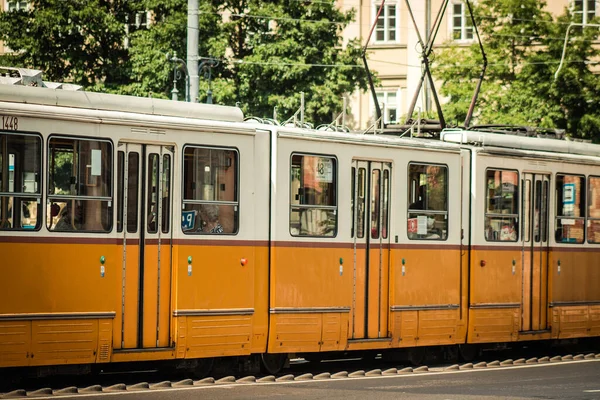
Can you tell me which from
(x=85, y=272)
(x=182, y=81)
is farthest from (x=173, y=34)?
(x=85, y=272)

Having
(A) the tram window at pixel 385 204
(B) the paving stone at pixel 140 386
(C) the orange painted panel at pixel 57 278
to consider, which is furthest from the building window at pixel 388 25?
(B) the paving stone at pixel 140 386

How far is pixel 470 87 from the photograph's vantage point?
3962cm

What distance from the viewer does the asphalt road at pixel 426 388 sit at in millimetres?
13734

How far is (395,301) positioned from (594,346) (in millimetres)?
6712

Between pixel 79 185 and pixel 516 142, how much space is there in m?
8.23

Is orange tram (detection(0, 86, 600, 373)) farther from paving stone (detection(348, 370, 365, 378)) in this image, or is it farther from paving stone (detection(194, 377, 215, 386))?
paving stone (detection(348, 370, 365, 378))

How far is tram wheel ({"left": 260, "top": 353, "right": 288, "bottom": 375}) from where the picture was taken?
16250mm

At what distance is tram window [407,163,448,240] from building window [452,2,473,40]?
1034 inches

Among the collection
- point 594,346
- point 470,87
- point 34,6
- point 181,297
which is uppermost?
point 34,6

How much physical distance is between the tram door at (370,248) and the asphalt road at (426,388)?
0.96 metres

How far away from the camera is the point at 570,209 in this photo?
20391 mm

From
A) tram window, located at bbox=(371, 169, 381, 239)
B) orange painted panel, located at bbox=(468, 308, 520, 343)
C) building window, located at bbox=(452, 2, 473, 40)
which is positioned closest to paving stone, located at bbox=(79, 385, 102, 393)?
tram window, located at bbox=(371, 169, 381, 239)

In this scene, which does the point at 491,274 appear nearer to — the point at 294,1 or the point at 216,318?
the point at 216,318

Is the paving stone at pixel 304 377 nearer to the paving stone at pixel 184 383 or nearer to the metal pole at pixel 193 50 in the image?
the paving stone at pixel 184 383
